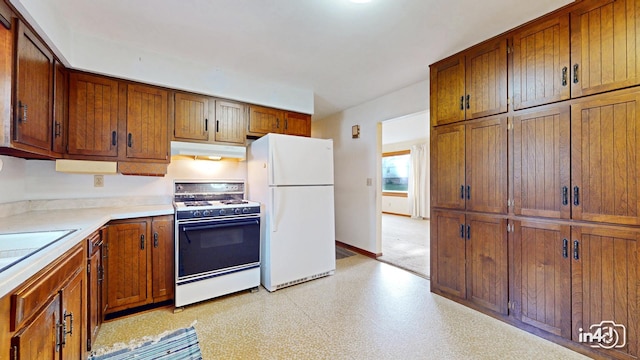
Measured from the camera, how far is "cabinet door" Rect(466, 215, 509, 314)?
2197mm

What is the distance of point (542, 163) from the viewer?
197cm

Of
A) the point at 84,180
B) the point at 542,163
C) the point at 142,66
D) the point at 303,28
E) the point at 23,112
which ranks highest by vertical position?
the point at 303,28

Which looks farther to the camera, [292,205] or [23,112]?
[292,205]

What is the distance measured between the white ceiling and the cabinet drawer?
1561 millimetres

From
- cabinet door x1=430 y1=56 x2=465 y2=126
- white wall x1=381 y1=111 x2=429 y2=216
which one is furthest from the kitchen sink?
white wall x1=381 y1=111 x2=429 y2=216

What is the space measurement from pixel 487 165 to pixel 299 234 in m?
1.98

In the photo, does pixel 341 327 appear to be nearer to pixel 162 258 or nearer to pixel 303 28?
pixel 162 258

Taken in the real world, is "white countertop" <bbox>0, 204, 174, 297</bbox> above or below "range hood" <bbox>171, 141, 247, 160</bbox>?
below

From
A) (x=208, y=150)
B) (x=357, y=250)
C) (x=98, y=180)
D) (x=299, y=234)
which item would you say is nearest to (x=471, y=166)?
(x=299, y=234)

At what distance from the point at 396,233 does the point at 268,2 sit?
506cm

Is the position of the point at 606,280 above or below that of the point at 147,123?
below

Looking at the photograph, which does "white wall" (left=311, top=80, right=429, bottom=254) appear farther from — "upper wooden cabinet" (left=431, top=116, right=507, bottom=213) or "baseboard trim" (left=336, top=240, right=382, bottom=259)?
"upper wooden cabinet" (left=431, top=116, right=507, bottom=213)

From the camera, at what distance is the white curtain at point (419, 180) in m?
7.68

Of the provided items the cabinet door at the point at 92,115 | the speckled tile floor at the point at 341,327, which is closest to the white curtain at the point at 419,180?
the speckled tile floor at the point at 341,327
